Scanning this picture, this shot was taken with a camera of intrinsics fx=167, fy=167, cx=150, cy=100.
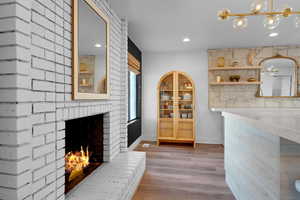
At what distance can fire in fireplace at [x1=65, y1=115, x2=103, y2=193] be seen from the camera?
184 cm

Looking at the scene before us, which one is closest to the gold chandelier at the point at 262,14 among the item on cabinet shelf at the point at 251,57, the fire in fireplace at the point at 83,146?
the fire in fireplace at the point at 83,146

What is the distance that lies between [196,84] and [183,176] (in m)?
2.61

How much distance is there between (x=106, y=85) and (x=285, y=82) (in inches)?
170

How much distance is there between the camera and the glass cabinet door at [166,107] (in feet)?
14.3

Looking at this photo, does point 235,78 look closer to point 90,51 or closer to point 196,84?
point 196,84

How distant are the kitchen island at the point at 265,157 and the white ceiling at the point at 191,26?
1.64 m

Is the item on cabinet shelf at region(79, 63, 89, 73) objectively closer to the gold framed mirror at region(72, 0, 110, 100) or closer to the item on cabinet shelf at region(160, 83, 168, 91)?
the gold framed mirror at region(72, 0, 110, 100)

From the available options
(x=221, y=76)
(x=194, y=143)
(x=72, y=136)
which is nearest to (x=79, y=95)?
(x=72, y=136)

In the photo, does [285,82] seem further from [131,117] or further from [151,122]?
[131,117]

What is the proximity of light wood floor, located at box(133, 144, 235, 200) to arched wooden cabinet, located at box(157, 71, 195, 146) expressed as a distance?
0.49 m

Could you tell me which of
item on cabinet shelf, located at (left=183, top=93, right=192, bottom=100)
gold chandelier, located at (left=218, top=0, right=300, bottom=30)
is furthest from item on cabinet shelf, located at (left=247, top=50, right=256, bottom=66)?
gold chandelier, located at (left=218, top=0, right=300, bottom=30)

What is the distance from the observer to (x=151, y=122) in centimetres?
471

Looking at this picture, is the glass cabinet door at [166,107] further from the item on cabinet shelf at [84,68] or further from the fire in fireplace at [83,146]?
the item on cabinet shelf at [84,68]

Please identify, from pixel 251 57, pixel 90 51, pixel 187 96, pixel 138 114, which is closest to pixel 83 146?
pixel 90 51
